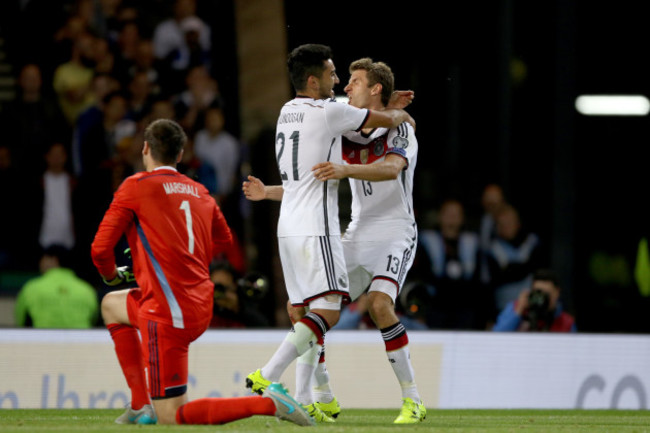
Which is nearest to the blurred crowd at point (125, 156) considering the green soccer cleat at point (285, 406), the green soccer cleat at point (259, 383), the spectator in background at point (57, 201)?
the spectator in background at point (57, 201)

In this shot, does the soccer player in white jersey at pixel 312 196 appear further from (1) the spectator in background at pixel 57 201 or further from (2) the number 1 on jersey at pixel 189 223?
(1) the spectator in background at pixel 57 201

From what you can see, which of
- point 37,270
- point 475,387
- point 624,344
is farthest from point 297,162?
point 37,270

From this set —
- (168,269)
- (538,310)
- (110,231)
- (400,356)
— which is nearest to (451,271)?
(538,310)

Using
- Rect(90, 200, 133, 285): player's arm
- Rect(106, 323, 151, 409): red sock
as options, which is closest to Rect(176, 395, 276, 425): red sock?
Rect(106, 323, 151, 409): red sock

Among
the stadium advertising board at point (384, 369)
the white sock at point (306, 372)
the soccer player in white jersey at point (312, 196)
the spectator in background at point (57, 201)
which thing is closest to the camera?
the soccer player in white jersey at point (312, 196)

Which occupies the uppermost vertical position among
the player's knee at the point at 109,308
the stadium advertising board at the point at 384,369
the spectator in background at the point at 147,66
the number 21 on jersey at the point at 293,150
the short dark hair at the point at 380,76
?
the spectator in background at the point at 147,66

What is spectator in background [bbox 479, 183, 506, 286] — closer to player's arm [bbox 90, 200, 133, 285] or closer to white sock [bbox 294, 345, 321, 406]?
white sock [bbox 294, 345, 321, 406]

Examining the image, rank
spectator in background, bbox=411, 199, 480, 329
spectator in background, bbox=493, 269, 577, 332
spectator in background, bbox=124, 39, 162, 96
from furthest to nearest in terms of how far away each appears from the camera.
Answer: spectator in background, bbox=124, 39, 162, 96 → spectator in background, bbox=411, 199, 480, 329 → spectator in background, bbox=493, 269, 577, 332

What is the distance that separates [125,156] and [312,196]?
19.1 ft

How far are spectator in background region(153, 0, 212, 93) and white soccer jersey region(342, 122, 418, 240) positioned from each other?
245 inches

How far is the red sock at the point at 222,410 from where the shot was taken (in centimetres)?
636

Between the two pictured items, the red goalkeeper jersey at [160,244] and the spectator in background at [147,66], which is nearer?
the red goalkeeper jersey at [160,244]

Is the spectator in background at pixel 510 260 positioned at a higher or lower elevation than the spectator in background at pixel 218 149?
lower

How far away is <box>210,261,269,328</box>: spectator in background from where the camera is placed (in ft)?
35.5
